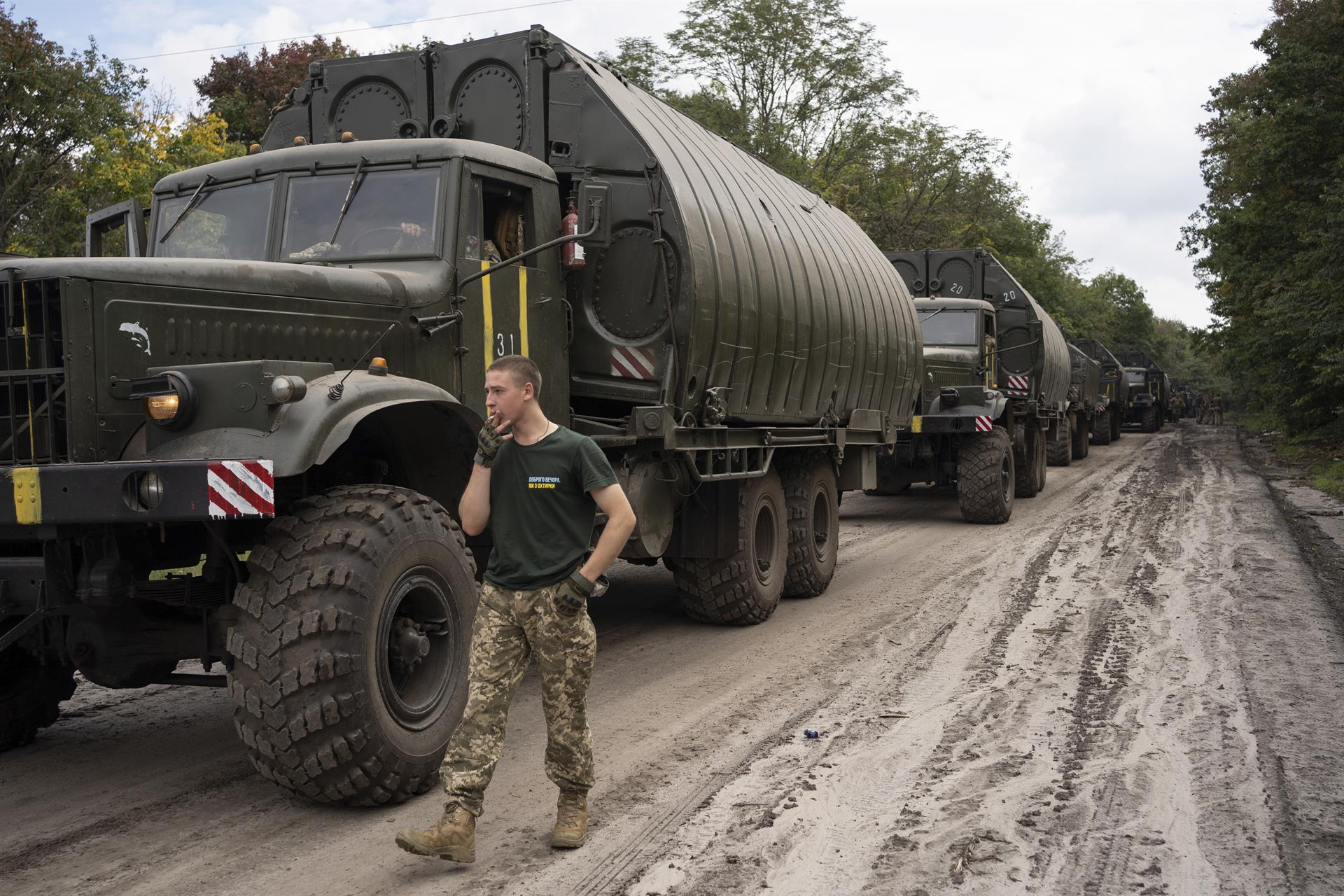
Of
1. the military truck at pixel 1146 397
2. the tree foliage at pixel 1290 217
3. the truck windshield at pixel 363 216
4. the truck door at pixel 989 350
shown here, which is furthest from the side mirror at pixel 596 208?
the military truck at pixel 1146 397

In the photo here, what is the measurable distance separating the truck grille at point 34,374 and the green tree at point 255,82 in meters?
30.8

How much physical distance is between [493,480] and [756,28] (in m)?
34.2

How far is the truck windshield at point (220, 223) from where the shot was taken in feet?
20.0

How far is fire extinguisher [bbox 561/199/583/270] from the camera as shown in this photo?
660 cm

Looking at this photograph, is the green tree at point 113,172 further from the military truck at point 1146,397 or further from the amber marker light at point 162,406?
the military truck at point 1146,397

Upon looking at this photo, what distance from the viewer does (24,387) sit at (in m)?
4.59

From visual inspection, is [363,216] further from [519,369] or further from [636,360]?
[519,369]

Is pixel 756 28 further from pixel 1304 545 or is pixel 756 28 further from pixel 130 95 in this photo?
pixel 1304 545

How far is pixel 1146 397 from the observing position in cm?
4431

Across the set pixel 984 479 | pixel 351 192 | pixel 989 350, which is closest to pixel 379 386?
pixel 351 192

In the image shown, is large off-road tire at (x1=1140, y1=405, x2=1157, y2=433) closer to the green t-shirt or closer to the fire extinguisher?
the fire extinguisher

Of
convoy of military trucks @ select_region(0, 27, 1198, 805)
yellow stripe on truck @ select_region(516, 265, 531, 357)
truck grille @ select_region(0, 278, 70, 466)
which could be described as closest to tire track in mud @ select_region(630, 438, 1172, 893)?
convoy of military trucks @ select_region(0, 27, 1198, 805)

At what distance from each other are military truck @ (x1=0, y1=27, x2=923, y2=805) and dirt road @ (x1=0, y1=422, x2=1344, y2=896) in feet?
1.53

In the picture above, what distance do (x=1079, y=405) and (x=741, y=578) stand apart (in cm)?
2007
